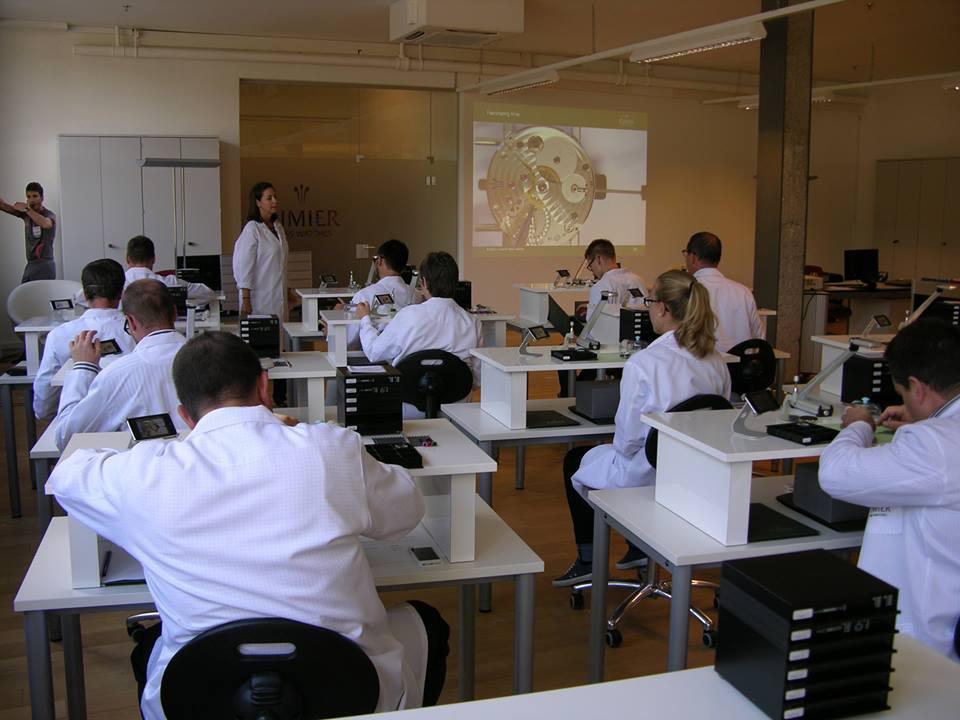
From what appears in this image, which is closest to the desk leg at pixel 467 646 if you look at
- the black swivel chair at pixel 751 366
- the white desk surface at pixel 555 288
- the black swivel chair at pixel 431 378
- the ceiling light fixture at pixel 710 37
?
the black swivel chair at pixel 431 378

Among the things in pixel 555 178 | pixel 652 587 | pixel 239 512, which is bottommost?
pixel 652 587

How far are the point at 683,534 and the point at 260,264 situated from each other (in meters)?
5.00

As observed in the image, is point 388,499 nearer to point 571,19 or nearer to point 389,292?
point 389,292

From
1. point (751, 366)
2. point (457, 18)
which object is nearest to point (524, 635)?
point (751, 366)

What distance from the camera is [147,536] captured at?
1.77 metres

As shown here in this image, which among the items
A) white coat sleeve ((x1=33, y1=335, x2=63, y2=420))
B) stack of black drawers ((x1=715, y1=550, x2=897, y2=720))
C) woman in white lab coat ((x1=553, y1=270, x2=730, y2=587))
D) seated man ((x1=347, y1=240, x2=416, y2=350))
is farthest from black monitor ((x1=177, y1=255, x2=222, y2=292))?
stack of black drawers ((x1=715, y1=550, x2=897, y2=720))

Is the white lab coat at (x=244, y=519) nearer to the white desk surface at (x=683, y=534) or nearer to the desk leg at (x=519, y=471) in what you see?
the white desk surface at (x=683, y=534)

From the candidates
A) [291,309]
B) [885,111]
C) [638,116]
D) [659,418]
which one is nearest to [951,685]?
[659,418]

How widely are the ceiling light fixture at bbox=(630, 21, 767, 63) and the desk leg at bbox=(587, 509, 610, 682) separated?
3.73 metres

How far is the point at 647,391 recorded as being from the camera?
3.36 meters

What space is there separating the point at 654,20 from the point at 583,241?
11.6ft

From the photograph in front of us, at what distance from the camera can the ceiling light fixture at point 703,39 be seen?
5.50m

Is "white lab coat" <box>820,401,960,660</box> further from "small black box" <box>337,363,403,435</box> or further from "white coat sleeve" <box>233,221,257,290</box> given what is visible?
"white coat sleeve" <box>233,221,257,290</box>

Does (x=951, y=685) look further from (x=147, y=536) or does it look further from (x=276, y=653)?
(x=147, y=536)
